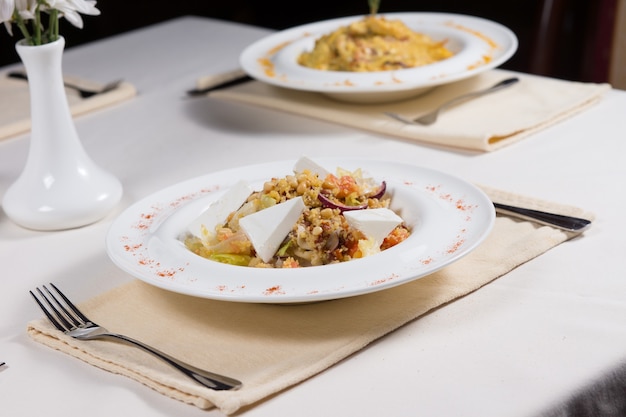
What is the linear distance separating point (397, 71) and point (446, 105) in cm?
12

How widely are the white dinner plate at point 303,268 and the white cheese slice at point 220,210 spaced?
0.03m

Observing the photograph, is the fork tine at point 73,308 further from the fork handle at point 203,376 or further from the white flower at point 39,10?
the white flower at point 39,10

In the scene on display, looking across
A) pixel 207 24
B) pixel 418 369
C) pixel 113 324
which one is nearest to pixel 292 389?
pixel 418 369

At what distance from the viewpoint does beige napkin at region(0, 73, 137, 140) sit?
183 cm

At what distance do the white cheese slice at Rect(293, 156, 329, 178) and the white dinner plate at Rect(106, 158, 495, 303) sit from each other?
10cm

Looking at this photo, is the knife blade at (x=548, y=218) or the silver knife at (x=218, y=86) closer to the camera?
the knife blade at (x=548, y=218)

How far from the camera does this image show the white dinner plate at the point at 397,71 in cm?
171

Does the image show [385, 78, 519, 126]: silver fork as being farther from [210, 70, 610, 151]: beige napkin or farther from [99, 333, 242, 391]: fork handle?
[99, 333, 242, 391]: fork handle

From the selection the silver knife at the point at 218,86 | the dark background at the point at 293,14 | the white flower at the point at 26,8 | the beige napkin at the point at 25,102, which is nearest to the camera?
the white flower at the point at 26,8

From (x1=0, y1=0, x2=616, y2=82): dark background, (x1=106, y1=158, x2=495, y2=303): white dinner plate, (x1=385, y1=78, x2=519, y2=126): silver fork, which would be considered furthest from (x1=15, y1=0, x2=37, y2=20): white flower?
(x1=0, y1=0, x2=616, y2=82): dark background

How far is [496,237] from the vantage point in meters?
1.17

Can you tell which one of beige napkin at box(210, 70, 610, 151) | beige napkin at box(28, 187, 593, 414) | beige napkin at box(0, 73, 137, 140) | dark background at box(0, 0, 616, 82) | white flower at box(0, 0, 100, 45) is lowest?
dark background at box(0, 0, 616, 82)

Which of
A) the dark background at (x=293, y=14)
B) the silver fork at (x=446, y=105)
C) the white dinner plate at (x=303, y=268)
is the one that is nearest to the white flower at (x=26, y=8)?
the white dinner plate at (x=303, y=268)

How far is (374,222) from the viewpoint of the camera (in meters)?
1.05
